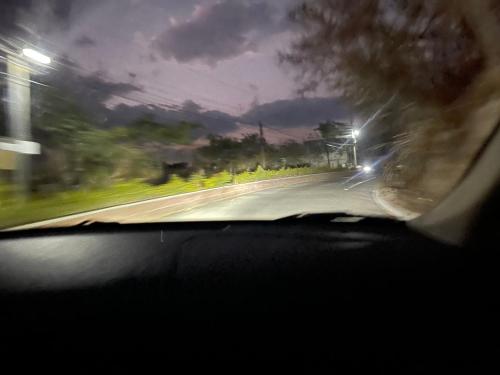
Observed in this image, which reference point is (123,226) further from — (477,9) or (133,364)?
(477,9)

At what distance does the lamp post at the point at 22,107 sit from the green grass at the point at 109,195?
3.17ft

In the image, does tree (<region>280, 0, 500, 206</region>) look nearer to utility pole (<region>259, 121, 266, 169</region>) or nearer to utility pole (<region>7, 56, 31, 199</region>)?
utility pole (<region>259, 121, 266, 169</region>)

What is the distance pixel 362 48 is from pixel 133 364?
3480 millimetres

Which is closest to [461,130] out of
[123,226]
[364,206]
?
[364,206]

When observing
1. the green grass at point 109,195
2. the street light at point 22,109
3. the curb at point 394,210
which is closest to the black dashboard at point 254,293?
the curb at point 394,210

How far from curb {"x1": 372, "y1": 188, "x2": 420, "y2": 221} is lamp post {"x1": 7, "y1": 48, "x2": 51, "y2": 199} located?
254 inches

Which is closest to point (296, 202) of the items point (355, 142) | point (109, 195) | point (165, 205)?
point (355, 142)

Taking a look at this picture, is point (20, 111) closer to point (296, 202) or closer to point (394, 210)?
point (296, 202)

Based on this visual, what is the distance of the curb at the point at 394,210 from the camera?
8.03ft

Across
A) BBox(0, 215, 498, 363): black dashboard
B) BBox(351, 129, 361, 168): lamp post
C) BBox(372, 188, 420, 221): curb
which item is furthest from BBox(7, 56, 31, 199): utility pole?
BBox(372, 188, 420, 221): curb

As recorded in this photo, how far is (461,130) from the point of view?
2.38 meters

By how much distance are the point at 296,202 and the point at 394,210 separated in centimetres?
148

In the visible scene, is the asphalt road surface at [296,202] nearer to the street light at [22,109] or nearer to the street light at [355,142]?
the street light at [355,142]

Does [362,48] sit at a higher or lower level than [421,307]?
higher
